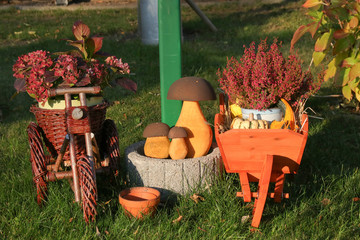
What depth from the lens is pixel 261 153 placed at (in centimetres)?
265

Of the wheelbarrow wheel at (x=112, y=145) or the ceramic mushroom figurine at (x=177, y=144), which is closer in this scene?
the ceramic mushroom figurine at (x=177, y=144)

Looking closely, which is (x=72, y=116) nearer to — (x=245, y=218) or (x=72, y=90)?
(x=72, y=90)

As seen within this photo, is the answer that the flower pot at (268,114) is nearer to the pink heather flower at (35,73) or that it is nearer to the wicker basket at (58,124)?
the wicker basket at (58,124)

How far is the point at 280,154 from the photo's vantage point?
265 cm

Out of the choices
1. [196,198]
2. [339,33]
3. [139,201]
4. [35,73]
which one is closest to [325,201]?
[196,198]

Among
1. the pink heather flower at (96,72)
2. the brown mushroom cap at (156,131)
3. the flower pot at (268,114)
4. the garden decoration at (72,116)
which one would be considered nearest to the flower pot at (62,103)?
the garden decoration at (72,116)

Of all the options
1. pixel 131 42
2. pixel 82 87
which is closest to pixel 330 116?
pixel 82 87

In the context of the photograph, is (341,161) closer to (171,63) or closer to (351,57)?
(351,57)

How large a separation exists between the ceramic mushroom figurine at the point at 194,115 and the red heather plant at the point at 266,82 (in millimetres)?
191

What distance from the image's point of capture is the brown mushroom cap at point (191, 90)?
3.09m

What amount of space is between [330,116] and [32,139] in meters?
3.27

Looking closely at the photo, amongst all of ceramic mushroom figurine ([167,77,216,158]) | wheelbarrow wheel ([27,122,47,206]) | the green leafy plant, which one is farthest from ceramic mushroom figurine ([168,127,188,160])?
the green leafy plant

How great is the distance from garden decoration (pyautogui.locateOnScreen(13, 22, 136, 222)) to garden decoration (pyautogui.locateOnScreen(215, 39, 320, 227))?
2.51ft

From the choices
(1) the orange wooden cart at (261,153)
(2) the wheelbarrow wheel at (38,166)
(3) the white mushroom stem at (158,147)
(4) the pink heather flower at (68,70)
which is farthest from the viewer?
(3) the white mushroom stem at (158,147)
